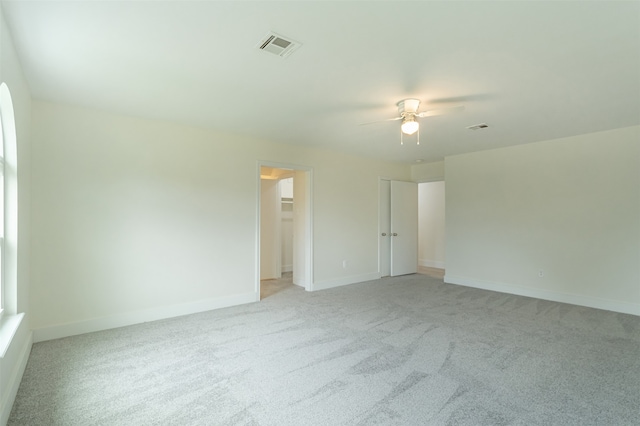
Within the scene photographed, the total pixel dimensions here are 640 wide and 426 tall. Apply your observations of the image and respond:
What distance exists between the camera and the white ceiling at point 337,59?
1.77 meters

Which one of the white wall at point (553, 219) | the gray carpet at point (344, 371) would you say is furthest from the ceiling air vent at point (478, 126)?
the gray carpet at point (344, 371)

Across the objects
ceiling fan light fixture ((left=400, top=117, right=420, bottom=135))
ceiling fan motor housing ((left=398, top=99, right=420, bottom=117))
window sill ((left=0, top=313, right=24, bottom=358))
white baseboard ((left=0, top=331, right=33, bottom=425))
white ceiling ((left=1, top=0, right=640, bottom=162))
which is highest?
white ceiling ((left=1, top=0, right=640, bottom=162))

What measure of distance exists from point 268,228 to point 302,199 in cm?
122

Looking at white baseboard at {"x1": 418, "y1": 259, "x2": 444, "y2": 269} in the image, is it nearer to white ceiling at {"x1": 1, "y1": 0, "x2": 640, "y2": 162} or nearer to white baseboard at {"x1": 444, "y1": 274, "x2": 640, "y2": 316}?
white baseboard at {"x1": 444, "y1": 274, "x2": 640, "y2": 316}

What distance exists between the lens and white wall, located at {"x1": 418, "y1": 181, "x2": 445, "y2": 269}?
7902 mm

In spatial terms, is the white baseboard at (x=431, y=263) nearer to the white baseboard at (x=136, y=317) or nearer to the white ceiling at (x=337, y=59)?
the white ceiling at (x=337, y=59)

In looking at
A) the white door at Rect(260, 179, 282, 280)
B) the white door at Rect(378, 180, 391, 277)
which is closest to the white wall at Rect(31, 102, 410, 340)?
the white door at Rect(260, 179, 282, 280)

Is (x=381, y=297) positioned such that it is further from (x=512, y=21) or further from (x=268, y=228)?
(x=512, y=21)

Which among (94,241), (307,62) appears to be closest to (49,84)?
(94,241)

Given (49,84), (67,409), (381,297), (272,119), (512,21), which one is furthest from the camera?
(381,297)

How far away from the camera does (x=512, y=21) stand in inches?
72.2

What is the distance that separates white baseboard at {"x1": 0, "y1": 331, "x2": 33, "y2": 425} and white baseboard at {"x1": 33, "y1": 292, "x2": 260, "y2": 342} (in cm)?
35

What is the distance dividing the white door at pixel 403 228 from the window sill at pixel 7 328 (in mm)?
5729

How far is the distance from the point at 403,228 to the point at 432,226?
1.89 meters
